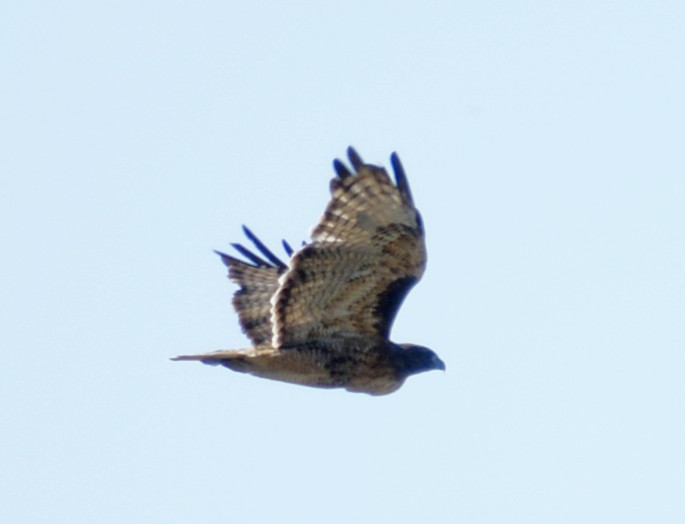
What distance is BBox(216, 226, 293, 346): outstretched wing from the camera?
1468cm

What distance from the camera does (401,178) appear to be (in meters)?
12.8

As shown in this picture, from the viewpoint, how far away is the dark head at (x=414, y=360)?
14.0 metres

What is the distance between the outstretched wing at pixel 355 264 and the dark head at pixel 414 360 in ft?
0.74

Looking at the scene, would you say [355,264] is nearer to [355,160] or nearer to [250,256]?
[355,160]

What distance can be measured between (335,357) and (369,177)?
151 cm

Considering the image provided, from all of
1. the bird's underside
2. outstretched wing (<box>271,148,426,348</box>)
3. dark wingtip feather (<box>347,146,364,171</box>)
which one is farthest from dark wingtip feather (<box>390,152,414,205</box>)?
the bird's underside

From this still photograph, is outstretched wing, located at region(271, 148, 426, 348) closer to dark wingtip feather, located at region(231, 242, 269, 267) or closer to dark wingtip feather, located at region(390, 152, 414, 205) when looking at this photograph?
dark wingtip feather, located at region(390, 152, 414, 205)

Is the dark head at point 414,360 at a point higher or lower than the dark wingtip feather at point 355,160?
lower

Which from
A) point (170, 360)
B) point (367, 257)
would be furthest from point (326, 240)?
point (170, 360)

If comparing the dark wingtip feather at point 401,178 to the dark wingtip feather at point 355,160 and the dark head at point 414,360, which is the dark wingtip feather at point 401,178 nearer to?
the dark wingtip feather at point 355,160

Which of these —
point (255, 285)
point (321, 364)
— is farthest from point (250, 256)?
point (321, 364)

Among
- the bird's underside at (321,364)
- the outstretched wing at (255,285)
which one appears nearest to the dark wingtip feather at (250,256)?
the outstretched wing at (255,285)

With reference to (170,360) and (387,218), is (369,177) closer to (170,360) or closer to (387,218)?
(387,218)

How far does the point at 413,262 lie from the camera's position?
43.4 feet
